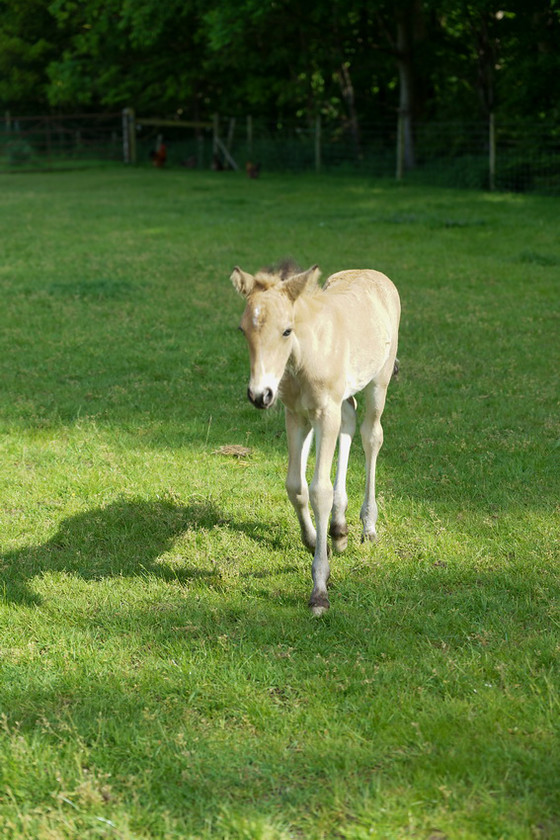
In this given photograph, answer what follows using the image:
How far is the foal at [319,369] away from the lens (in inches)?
179

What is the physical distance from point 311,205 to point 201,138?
1887 centimetres

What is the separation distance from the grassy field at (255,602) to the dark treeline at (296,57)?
64.9ft

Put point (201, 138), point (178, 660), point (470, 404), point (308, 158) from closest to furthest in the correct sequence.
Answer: point (178, 660) < point (470, 404) < point (308, 158) < point (201, 138)

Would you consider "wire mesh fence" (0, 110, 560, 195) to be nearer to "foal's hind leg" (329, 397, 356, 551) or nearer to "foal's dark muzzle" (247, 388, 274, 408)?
"foal's hind leg" (329, 397, 356, 551)

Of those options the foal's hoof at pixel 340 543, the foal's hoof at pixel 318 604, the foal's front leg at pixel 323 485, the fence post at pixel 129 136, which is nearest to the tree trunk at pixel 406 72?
the fence post at pixel 129 136

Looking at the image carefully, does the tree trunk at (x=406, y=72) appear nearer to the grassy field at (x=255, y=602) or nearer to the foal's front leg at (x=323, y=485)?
the grassy field at (x=255, y=602)

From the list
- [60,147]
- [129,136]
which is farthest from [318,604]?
[60,147]

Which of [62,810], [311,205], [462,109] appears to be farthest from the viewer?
[462,109]

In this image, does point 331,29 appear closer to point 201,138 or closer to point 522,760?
point 201,138

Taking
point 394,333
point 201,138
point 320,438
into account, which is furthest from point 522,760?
point 201,138

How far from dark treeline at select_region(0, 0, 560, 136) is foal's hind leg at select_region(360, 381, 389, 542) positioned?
2195 cm

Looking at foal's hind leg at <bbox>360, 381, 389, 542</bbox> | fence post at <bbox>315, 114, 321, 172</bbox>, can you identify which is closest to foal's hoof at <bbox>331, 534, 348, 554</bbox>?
foal's hind leg at <bbox>360, 381, 389, 542</bbox>

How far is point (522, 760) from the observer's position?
12.1ft

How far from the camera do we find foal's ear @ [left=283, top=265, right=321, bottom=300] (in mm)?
4704
